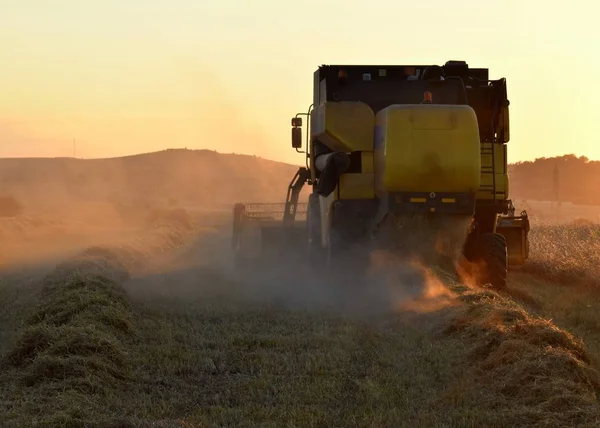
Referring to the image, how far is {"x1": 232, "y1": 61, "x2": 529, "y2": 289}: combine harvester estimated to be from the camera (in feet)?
35.8

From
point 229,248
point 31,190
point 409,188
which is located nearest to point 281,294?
point 409,188

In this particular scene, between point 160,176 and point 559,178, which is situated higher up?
point 160,176

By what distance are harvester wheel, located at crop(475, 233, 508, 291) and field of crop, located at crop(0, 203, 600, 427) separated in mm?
485

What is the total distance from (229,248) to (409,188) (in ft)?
47.6

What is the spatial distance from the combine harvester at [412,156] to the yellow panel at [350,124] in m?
0.02

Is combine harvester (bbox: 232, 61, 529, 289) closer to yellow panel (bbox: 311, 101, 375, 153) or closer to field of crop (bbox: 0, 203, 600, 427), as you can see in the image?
yellow panel (bbox: 311, 101, 375, 153)

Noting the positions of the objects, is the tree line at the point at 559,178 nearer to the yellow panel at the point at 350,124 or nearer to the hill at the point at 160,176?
the hill at the point at 160,176

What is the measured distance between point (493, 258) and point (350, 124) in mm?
3454

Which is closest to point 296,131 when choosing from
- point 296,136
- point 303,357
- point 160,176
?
point 296,136

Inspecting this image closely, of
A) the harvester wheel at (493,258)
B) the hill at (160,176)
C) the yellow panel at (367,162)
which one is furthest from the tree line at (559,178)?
the yellow panel at (367,162)

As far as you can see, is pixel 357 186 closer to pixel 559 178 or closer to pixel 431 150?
pixel 431 150

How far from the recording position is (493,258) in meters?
12.6

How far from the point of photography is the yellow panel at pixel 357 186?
38.7 feet

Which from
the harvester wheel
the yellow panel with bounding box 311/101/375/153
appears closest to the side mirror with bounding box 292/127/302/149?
the yellow panel with bounding box 311/101/375/153
